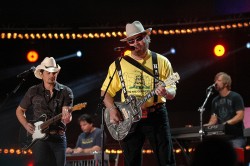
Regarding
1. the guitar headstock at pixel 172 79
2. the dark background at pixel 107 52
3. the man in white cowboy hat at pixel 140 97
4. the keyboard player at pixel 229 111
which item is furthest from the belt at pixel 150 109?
the dark background at pixel 107 52

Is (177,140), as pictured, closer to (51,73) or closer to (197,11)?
(51,73)

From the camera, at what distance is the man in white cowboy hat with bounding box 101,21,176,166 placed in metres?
5.48

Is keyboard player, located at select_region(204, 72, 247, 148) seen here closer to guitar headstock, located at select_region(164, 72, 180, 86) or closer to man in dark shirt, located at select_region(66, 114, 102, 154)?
man in dark shirt, located at select_region(66, 114, 102, 154)

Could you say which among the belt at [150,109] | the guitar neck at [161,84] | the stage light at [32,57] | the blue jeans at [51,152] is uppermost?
the stage light at [32,57]

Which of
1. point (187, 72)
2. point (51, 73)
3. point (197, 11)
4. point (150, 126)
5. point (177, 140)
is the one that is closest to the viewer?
point (150, 126)

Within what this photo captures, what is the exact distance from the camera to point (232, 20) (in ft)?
37.7

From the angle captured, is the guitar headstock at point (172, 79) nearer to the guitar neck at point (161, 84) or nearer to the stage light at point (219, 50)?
the guitar neck at point (161, 84)

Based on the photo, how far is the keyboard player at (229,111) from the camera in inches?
311

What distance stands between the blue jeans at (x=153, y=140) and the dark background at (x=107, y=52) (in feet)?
19.1

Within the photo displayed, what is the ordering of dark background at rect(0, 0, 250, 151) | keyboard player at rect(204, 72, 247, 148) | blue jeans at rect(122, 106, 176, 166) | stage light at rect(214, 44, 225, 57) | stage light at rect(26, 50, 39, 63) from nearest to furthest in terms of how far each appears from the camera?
1. blue jeans at rect(122, 106, 176, 166)
2. keyboard player at rect(204, 72, 247, 148)
3. dark background at rect(0, 0, 250, 151)
4. stage light at rect(214, 44, 225, 57)
5. stage light at rect(26, 50, 39, 63)

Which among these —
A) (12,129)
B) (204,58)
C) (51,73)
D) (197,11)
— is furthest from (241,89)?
(51,73)

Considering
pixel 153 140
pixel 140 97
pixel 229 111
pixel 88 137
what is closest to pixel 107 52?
pixel 88 137

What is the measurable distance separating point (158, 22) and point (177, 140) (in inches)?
169

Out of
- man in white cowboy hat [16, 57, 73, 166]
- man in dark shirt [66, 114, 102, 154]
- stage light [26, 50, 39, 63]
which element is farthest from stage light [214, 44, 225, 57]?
man in white cowboy hat [16, 57, 73, 166]
